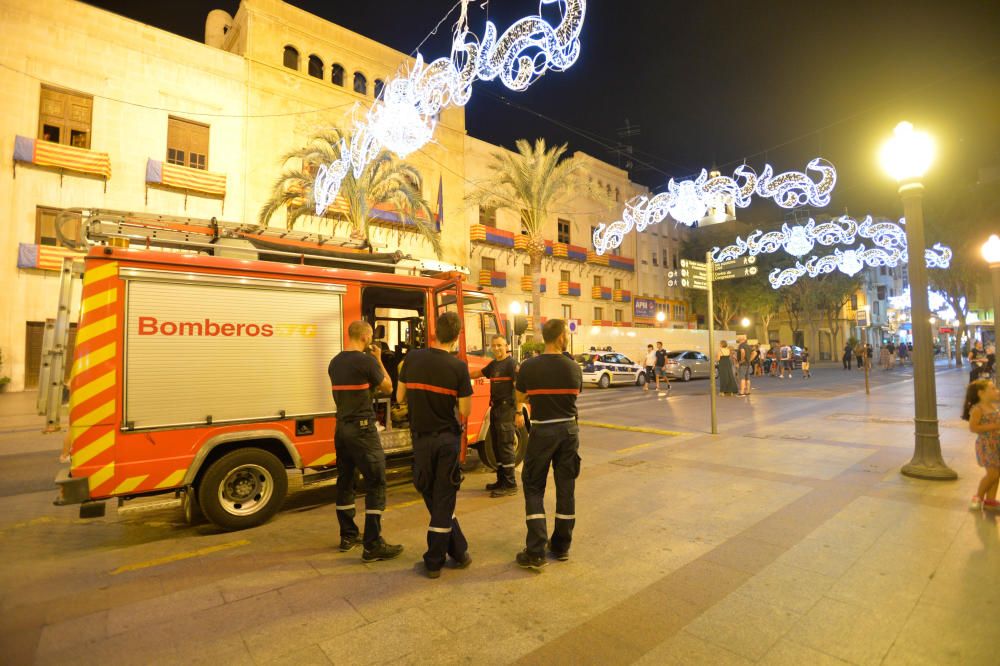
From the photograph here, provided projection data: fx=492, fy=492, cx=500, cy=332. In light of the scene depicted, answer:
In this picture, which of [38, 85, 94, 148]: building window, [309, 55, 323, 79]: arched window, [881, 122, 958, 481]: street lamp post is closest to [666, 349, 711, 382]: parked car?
[881, 122, 958, 481]: street lamp post

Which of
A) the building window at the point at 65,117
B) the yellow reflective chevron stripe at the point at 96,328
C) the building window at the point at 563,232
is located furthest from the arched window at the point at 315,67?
the yellow reflective chevron stripe at the point at 96,328

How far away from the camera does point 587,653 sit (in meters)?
2.80

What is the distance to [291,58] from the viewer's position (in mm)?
23594

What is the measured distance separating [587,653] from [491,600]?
835mm

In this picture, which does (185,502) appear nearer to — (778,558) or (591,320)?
(778,558)

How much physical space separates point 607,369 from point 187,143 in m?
20.6

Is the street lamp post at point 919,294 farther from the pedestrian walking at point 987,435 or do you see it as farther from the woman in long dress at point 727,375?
the woman in long dress at point 727,375

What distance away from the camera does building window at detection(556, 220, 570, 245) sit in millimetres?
36750

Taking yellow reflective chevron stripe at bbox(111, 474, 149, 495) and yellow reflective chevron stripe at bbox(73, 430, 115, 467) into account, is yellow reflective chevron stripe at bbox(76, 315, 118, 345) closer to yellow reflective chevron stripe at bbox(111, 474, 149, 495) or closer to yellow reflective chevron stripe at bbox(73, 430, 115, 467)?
yellow reflective chevron stripe at bbox(73, 430, 115, 467)

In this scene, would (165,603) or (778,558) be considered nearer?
(165,603)

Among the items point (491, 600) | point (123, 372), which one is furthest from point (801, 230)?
point (123, 372)

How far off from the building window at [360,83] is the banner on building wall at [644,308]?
2610 centimetres

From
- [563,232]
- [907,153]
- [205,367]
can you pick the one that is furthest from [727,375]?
[563,232]

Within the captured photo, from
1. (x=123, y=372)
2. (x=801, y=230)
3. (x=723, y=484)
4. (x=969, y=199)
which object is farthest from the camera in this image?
(x=969, y=199)
